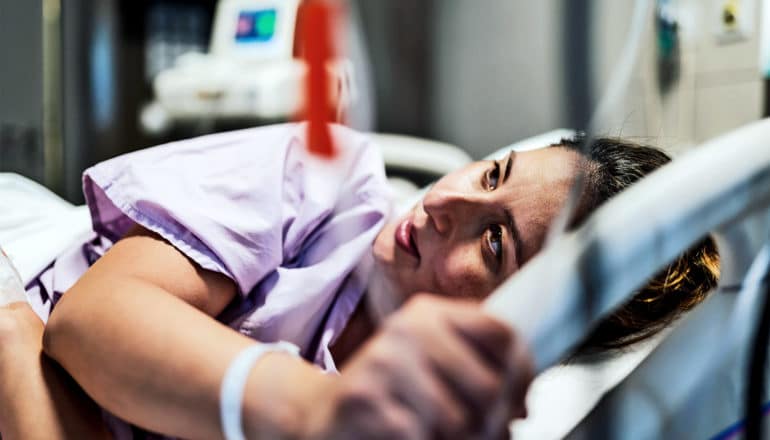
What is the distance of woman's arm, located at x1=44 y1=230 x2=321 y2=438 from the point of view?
433 millimetres

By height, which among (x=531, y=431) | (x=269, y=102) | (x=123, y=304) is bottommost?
(x=531, y=431)

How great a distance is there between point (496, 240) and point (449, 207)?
0.20 feet

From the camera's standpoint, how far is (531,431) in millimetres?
623

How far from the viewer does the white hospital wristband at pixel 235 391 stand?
1.35ft

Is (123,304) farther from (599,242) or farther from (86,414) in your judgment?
(599,242)

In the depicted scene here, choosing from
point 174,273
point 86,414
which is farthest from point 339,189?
point 86,414

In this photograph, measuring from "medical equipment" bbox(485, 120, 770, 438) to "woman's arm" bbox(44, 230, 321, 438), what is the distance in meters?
0.13

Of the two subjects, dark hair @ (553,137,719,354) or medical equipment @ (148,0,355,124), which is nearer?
dark hair @ (553,137,719,354)

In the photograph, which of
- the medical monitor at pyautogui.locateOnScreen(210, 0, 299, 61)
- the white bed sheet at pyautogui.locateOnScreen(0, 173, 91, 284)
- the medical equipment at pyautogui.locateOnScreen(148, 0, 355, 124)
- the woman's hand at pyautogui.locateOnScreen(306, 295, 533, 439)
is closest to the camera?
the woman's hand at pyautogui.locateOnScreen(306, 295, 533, 439)

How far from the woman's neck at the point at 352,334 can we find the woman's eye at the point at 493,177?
130 mm

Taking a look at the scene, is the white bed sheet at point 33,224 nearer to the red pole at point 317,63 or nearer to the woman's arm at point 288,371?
the woman's arm at point 288,371

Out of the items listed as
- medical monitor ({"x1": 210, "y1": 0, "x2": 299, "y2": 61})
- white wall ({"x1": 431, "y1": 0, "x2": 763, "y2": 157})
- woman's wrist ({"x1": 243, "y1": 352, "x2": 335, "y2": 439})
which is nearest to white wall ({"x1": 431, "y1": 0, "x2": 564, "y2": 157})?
white wall ({"x1": 431, "y1": 0, "x2": 763, "y2": 157})

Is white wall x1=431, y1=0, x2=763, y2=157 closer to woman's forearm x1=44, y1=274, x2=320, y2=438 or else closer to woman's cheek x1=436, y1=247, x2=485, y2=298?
woman's cheek x1=436, y1=247, x2=485, y2=298

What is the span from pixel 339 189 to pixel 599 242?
374 millimetres
